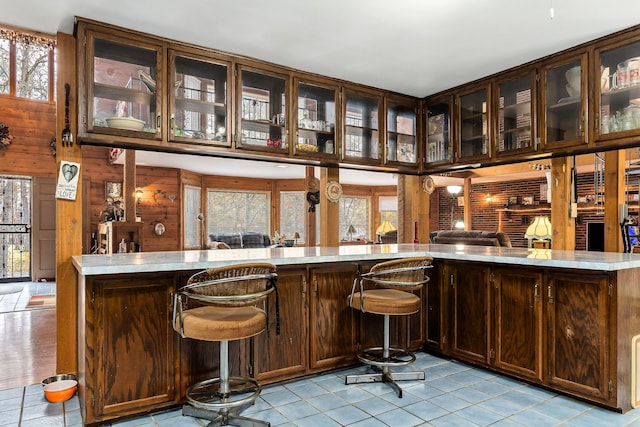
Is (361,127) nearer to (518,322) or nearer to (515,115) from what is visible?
(515,115)

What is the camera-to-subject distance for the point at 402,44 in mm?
3176

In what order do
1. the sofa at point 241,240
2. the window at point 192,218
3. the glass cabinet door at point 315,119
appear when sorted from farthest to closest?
the window at point 192,218
the sofa at point 241,240
the glass cabinet door at point 315,119

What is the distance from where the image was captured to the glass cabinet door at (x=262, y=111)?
134 inches

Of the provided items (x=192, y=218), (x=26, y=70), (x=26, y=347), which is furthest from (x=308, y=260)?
(x=26, y=70)

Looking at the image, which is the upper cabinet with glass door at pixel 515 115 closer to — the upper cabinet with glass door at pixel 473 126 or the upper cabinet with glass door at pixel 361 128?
the upper cabinet with glass door at pixel 473 126

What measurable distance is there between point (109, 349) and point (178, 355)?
1.31 feet

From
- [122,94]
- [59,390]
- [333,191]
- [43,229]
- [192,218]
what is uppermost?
[122,94]

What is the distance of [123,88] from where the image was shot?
9.60ft

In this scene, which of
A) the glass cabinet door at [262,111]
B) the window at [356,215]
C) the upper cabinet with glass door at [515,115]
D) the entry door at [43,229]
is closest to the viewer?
the glass cabinet door at [262,111]

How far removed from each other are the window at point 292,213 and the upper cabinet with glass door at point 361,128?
7.99 m

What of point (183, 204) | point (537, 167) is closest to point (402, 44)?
point (537, 167)

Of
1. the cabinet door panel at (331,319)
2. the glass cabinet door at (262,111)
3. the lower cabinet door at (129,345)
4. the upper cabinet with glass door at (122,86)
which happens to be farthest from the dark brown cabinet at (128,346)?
the glass cabinet door at (262,111)

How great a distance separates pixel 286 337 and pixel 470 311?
4.97ft

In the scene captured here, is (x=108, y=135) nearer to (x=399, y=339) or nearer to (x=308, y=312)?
(x=308, y=312)
